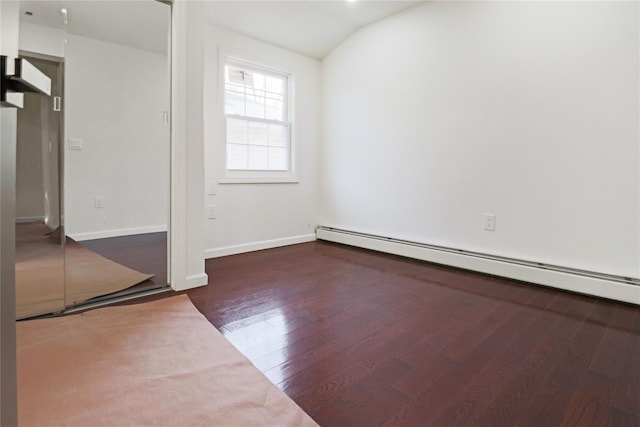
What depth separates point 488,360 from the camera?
1531mm

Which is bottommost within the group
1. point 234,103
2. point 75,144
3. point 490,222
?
point 490,222

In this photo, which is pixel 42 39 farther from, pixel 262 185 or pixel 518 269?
pixel 518 269

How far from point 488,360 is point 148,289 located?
85.7 inches

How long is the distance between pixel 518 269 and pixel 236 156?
2885mm

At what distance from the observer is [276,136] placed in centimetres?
400

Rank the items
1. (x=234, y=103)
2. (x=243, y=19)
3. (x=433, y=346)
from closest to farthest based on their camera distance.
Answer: (x=433, y=346), (x=243, y=19), (x=234, y=103)

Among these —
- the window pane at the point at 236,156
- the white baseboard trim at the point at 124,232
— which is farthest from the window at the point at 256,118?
the white baseboard trim at the point at 124,232

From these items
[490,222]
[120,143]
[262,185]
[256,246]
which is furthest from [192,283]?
[490,222]

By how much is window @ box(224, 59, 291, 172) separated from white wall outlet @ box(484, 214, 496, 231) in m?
2.29

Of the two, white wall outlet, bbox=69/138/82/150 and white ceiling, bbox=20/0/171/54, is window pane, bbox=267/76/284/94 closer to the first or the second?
white ceiling, bbox=20/0/171/54

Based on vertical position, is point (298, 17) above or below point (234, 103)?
above

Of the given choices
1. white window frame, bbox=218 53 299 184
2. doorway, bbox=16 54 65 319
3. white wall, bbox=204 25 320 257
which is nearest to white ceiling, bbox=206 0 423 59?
white wall, bbox=204 25 320 257

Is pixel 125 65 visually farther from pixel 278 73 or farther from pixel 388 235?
pixel 388 235

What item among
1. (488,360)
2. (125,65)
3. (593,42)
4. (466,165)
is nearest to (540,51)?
(593,42)
